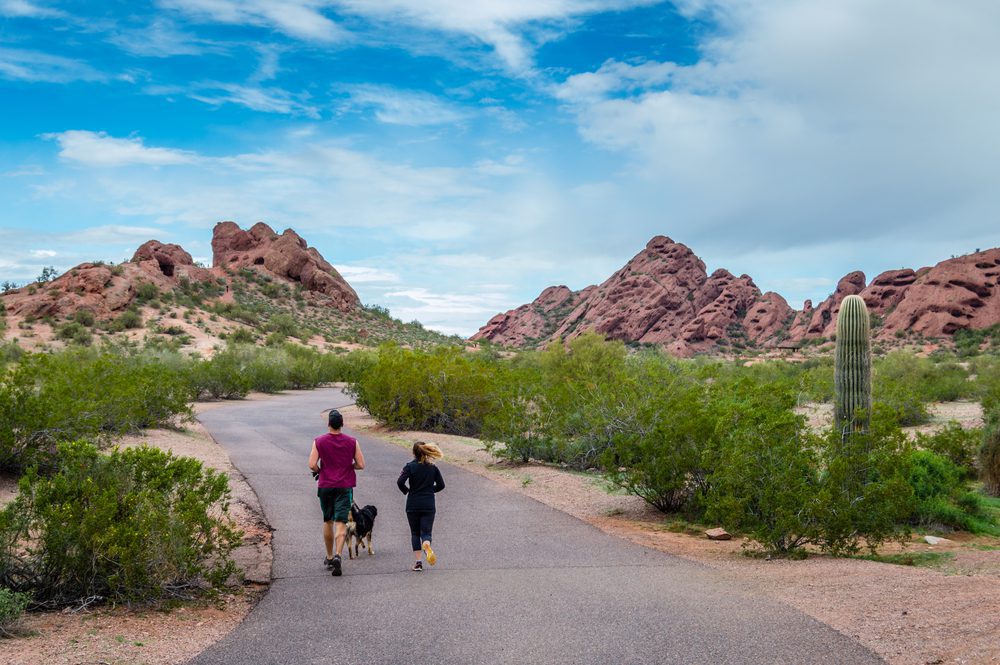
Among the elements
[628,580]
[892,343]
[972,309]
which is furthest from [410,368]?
[972,309]

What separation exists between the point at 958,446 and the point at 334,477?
49.7ft

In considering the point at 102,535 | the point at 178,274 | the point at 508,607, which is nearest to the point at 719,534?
the point at 508,607

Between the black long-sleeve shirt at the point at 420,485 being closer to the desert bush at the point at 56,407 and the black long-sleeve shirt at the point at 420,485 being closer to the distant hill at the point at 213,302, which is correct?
the desert bush at the point at 56,407

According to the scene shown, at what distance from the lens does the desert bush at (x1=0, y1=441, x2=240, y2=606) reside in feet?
22.0

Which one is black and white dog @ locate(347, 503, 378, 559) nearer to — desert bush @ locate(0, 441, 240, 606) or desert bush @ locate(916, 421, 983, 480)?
desert bush @ locate(0, 441, 240, 606)

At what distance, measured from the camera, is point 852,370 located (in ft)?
41.3

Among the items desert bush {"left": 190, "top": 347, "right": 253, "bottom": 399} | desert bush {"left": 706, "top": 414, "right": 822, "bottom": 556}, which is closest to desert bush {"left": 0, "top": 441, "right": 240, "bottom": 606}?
desert bush {"left": 706, "top": 414, "right": 822, "bottom": 556}

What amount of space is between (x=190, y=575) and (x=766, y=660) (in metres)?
5.34

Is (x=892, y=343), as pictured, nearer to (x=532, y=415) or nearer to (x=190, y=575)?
(x=532, y=415)

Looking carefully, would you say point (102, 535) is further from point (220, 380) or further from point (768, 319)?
point (768, 319)

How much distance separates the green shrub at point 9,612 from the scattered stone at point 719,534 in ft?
28.3

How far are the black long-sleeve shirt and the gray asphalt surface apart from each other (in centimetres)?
74

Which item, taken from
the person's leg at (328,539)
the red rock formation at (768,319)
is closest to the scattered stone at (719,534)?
the person's leg at (328,539)

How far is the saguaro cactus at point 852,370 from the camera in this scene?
12.5 metres
